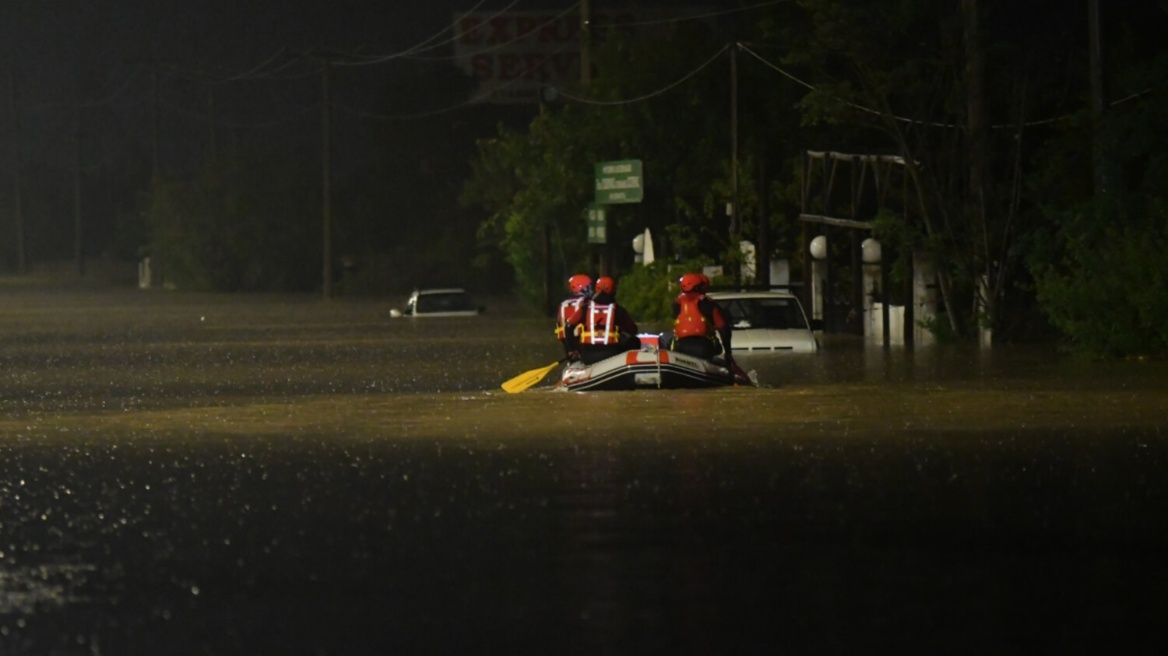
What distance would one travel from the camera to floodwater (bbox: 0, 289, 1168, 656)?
1002 cm

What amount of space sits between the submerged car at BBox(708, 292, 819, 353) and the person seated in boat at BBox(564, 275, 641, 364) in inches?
342

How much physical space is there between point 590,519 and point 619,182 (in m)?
45.6

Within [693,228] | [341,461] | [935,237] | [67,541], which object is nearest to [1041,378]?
[935,237]

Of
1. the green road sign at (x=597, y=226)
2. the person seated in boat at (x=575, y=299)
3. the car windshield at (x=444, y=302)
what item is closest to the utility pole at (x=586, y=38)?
the green road sign at (x=597, y=226)

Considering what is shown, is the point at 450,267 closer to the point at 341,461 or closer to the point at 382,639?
the point at 341,461

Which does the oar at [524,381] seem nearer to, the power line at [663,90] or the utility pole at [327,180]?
the power line at [663,90]

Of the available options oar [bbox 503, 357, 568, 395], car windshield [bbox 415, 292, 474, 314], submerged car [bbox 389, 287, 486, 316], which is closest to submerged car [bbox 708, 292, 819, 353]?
oar [bbox 503, 357, 568, 395]

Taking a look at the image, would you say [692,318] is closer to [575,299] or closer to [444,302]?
[575,299]

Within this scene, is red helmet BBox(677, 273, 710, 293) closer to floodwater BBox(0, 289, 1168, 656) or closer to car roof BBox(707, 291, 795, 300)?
floodwater BBox(0, 289, 1168, 656)

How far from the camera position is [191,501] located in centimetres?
1541

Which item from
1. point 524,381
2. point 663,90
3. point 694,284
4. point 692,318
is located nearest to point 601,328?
point 692,318

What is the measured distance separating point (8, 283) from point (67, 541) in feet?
384

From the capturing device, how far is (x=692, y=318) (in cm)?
2677

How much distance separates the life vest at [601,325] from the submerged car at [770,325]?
29.2 feet
